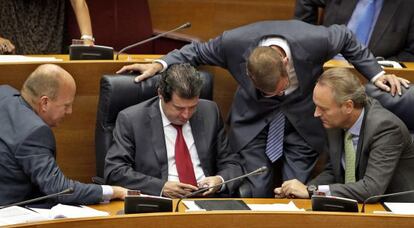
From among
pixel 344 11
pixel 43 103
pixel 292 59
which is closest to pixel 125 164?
pixel 43 103

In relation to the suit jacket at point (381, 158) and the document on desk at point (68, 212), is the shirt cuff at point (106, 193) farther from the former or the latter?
the suit jacket at point (381, 158)

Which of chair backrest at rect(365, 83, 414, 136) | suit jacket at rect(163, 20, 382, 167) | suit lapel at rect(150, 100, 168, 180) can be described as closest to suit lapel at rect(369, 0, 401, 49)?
suit jacket at rect(163, 20, 382, 167)

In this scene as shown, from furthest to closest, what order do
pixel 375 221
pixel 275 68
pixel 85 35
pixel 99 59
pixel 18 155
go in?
pixel 85 35
pixel 99 59
pixel 275 68
pixel 18 155
pixel 375 221

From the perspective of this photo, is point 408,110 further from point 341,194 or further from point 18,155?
point 18,155

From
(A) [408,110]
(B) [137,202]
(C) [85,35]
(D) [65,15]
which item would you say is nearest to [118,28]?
(D) [65,15]

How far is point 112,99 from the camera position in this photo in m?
2.60

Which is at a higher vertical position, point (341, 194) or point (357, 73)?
point (357, 73)

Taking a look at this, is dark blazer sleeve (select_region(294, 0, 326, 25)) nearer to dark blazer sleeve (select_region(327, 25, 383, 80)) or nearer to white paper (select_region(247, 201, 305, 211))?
dark blazer sleeve (select_region(327, 25, 383, 80))

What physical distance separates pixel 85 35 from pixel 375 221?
1.37m

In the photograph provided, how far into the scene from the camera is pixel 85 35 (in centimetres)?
306

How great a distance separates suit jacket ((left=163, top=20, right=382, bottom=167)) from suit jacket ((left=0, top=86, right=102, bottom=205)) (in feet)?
1.90

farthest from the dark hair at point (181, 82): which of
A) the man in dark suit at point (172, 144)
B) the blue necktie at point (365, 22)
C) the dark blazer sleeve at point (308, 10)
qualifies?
the dark blazer sleeve at point (308, 10)

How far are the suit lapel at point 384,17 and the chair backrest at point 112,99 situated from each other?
83cm

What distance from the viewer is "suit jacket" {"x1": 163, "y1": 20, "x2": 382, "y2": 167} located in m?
2.67
